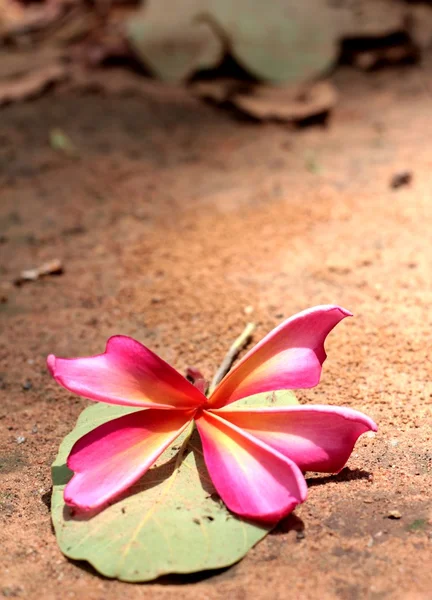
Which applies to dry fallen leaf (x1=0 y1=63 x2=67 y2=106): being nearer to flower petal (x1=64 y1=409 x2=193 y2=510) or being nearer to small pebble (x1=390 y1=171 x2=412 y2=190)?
small pebble (x1=390 y1=171 x2=412 y2=190)

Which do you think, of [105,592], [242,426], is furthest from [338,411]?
[105,592]

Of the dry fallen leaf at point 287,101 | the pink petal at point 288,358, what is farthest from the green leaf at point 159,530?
the dry fallen leaf at point 287,101

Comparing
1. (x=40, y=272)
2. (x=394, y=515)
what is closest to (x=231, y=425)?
(x=394, y=515)

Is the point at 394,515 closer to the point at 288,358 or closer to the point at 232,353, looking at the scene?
the point at 288,358

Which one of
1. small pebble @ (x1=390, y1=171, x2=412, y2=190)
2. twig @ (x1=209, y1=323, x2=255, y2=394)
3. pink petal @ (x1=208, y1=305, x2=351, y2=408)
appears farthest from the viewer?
small pebble @ (x1=390, y1=171, x2=412, y2=190)

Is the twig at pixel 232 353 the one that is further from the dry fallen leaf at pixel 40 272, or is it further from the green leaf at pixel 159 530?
the dry fallen leaf at pixel 40 272

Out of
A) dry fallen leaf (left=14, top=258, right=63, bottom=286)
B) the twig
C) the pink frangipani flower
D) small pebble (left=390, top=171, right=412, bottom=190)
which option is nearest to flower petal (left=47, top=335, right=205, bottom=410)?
the pink frangipani flower

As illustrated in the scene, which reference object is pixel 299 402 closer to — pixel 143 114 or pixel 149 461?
pixel 149 461
